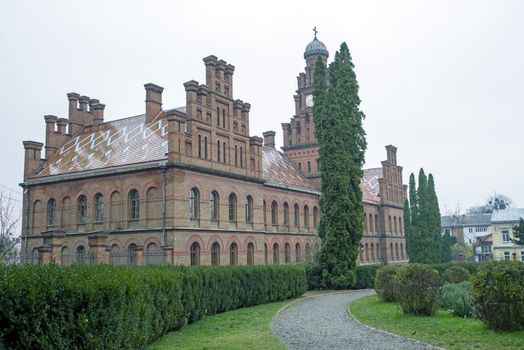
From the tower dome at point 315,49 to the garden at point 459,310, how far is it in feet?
120

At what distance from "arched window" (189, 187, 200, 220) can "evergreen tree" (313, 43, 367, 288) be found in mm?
9043

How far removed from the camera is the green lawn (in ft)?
40.1

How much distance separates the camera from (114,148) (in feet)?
115

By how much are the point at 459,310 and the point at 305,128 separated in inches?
1385

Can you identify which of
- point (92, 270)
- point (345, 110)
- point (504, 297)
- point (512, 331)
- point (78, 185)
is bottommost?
point (512, 331)

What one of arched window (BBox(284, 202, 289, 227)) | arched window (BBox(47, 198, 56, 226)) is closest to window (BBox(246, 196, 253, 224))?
arched window (BBox(284, 202, 289, 227))

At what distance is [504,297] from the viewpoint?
13305mm

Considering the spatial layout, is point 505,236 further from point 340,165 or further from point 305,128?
point 340,165

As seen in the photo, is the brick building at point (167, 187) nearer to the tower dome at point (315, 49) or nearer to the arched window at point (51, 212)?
the arched window at point (51, 212)

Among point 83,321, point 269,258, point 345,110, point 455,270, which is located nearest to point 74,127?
point 269,258

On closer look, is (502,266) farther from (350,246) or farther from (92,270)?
(350,246)

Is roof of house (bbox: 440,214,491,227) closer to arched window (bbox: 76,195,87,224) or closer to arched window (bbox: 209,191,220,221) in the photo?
arched window (bbox: 209,191,220,221)

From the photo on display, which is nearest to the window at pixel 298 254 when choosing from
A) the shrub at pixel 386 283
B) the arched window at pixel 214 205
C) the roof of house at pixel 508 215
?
the arched window at pixel 214 205

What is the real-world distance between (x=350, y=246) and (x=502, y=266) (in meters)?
20.3
